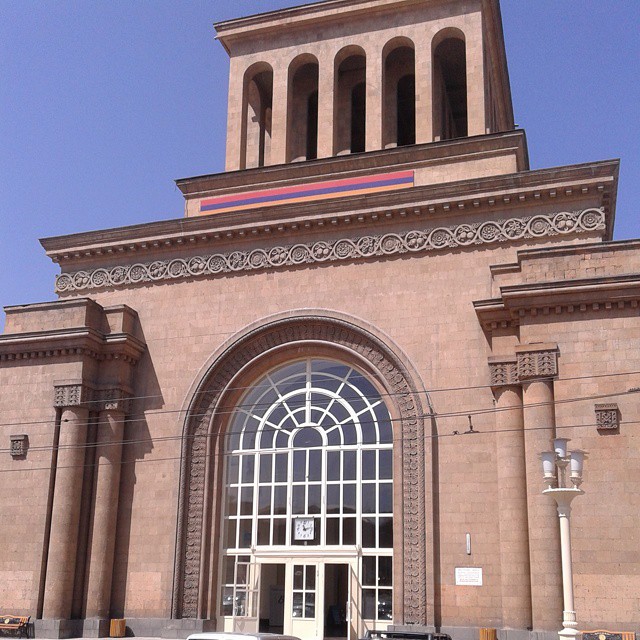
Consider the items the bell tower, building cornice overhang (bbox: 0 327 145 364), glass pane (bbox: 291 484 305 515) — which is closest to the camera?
glass pane (bbox: 291 484 305 515)

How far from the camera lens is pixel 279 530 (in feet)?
73.5

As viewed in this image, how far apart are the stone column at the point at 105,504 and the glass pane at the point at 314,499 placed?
5.42 m

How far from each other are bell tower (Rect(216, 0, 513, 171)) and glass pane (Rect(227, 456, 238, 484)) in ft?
33.3

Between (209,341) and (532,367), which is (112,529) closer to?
(209,341)

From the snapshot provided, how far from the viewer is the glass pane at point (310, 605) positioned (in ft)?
70.4

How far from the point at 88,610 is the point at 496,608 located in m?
10.5

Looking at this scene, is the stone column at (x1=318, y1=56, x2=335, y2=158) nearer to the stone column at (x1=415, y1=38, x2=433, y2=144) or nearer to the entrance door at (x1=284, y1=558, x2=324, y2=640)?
the stone column at (x1=415, y1=38, x2=433, y2=144)

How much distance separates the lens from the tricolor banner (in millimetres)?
25594

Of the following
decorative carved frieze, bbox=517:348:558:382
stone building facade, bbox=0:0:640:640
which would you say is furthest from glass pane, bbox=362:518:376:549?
decorative carved frieze, bbox=517:348:558:382

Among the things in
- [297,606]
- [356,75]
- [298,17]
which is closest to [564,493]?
[297,606]

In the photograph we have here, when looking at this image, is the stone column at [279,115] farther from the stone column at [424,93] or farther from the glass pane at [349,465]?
the glass pane at [349,465]

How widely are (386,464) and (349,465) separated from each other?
100cm

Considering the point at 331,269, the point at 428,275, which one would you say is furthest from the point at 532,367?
the point at 331,269

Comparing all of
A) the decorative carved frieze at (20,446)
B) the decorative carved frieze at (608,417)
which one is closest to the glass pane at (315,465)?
the decorative carved frieze at (608,417)
